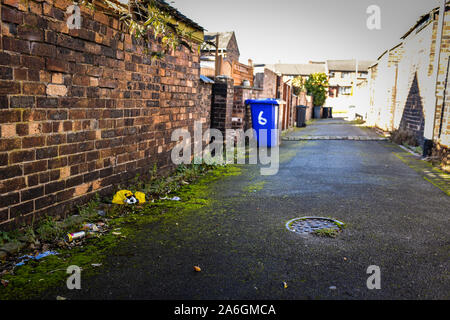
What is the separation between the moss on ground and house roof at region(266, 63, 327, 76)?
69.6 meters

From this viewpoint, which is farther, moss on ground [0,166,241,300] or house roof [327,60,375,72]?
house roof [327,60,375,72]

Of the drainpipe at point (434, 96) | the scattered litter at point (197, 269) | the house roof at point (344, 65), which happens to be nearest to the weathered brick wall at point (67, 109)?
the scattered litter at point (197, 269)

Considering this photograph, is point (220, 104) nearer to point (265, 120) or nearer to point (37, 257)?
point (265, 120)

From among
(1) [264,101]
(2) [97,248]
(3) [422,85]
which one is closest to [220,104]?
(1) [264,101]

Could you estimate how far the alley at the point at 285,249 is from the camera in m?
2.89

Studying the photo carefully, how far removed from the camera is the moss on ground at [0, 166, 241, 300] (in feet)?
9.39

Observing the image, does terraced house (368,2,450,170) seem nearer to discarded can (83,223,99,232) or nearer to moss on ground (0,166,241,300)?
moss on ground (0,166,241,300)

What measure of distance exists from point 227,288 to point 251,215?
203 centimetres

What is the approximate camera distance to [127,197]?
5070 mm

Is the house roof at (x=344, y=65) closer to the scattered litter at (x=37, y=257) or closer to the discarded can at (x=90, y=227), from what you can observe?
the discarded can at (x=90, y=227)

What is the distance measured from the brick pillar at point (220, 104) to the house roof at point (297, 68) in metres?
64.4

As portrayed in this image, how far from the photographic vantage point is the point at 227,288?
2902 millimetres

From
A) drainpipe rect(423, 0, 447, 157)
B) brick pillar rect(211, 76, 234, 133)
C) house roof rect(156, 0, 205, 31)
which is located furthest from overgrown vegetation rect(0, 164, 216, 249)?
drainpipe rect(423, 0, 447, 157)

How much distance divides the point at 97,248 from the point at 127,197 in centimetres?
147
